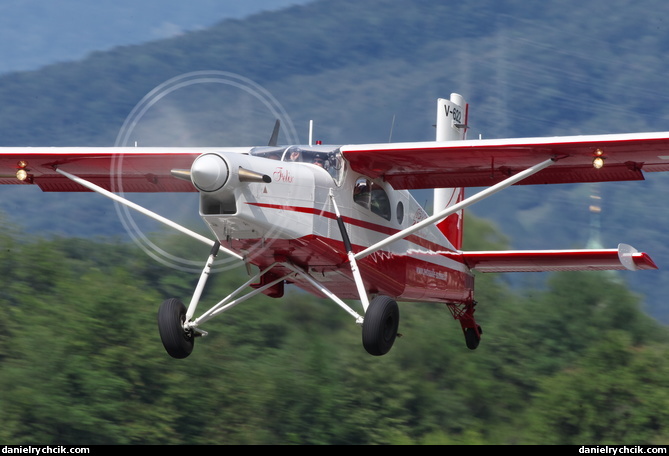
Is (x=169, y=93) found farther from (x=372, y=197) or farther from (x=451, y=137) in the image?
(x=451, y=137)

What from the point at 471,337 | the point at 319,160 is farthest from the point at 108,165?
the point at 471,337

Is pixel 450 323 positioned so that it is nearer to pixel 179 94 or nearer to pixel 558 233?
pixel 179 94

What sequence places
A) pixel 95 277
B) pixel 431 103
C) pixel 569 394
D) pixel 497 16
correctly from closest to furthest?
1. pixel 569 394
2. pixel 95 277
3. pixel 431 103
4. pixel 497 16

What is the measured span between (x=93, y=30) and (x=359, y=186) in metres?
187

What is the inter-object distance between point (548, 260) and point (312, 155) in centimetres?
464

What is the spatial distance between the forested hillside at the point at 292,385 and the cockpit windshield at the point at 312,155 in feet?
57.0

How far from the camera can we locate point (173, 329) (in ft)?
36.1

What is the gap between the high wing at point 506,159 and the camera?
1173cm

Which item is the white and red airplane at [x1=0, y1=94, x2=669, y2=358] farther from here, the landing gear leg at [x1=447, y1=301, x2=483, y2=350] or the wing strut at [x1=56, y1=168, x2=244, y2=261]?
the landing gear leg at [x1=447, y1=301, x2=483, y2=350]

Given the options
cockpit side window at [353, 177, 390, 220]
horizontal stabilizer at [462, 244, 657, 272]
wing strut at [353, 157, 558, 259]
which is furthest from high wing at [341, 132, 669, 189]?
horizontal stabilizer at [462, 244, 657, 272]

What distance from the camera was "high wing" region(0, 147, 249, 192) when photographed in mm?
12844
